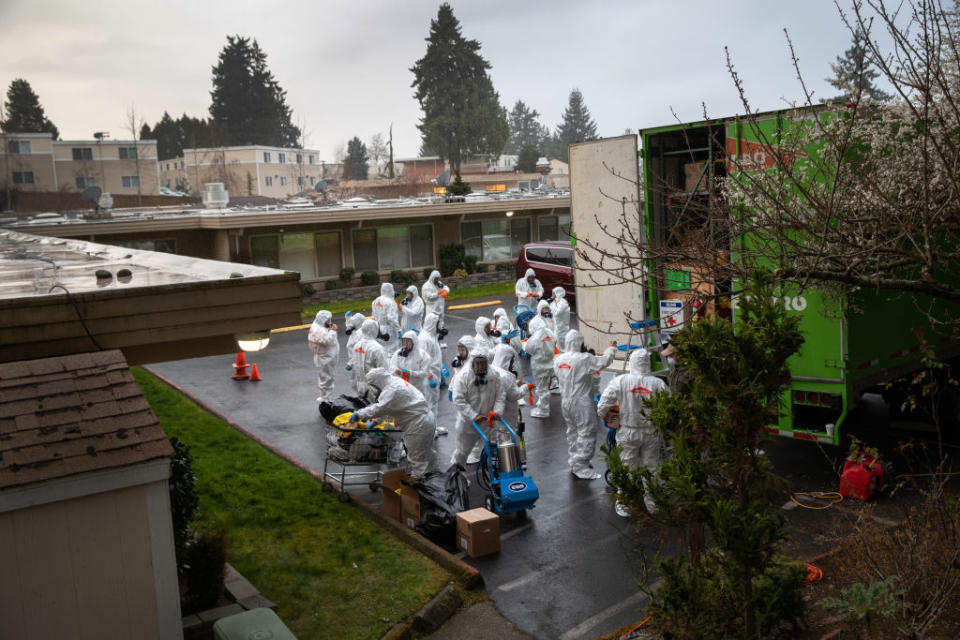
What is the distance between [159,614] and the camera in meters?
5.88

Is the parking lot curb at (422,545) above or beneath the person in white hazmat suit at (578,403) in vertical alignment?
beneath

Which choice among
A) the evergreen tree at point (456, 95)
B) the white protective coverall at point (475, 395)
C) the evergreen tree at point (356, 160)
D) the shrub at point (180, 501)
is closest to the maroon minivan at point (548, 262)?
the white protective coverall at point (475, 395)

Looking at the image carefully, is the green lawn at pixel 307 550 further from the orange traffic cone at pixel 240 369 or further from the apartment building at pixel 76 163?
the apartment building at pixel 76 163

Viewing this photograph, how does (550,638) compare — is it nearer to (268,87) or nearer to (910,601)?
(910,601)

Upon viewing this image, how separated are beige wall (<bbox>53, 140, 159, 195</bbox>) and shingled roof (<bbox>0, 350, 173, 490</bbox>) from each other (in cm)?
5857

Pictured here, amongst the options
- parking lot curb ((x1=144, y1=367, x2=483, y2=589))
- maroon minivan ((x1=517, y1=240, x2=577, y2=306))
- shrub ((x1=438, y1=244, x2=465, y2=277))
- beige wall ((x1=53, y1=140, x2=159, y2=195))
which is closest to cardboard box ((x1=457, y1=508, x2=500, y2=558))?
parking lot curb ((x1=144, y1=367, x2=483, y2=589))

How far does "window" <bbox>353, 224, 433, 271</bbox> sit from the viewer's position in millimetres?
28719

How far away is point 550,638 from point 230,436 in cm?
763

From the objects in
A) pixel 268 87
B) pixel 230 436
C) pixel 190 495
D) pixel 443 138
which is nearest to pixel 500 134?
pixel 443 138

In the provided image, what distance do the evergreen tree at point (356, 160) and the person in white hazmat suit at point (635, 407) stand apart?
77.9m

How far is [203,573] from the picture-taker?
7152mm

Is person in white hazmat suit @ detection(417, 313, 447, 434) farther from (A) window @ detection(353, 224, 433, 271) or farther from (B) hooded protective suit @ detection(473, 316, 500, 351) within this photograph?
(A) window @ detection(353, 224, 433, 271)

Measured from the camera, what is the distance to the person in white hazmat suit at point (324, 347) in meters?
14.3

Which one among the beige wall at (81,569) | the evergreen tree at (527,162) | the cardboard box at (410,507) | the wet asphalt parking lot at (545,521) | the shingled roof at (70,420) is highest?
the evergreen tree at (527,162)
